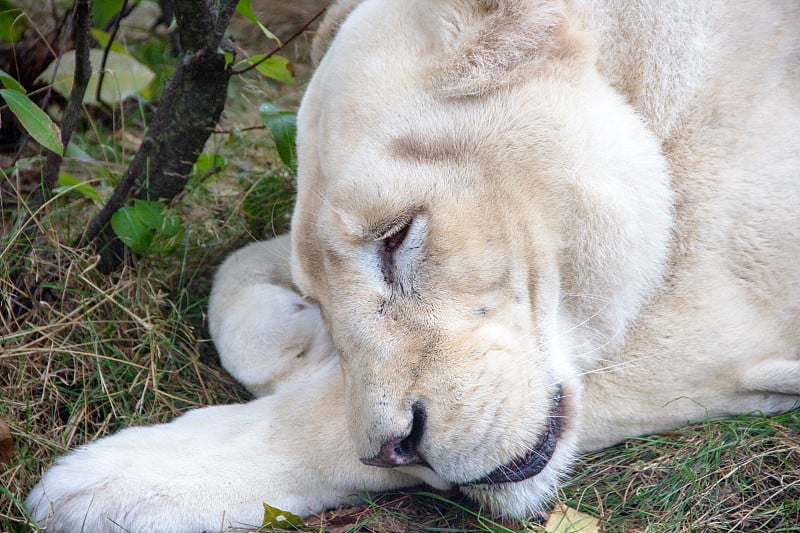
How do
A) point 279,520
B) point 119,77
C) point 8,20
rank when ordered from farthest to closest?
point 119,77 < point 8,20 < point 279,520

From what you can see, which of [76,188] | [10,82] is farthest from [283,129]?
[10,82]

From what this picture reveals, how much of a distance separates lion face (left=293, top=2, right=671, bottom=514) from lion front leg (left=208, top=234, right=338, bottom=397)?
0.58m

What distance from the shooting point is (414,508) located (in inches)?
97.7

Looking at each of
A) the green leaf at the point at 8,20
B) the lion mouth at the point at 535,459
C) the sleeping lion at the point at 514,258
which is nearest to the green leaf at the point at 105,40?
the green leaf at the point at 8,20

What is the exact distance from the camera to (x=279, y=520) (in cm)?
242

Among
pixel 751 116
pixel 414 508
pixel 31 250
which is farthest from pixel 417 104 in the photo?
pixel 31 250

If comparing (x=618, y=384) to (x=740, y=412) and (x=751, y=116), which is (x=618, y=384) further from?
(x=751, y=116)

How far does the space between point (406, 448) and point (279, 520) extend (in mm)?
485

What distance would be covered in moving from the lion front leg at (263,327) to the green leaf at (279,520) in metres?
0.66

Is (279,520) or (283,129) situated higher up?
(283,129)

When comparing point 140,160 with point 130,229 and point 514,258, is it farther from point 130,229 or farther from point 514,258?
point 514,258

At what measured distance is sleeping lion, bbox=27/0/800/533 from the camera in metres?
2.26

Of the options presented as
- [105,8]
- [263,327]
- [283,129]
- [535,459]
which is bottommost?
[263,327]

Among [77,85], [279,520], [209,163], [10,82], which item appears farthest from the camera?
[209,163]
